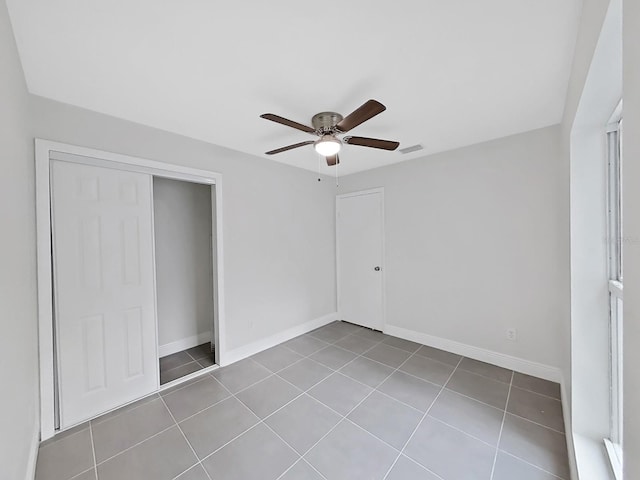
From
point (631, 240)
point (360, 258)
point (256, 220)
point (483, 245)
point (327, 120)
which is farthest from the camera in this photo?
point (360, 258)

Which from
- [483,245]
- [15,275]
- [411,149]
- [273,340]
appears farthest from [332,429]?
[411,149]

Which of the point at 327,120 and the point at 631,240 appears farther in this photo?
the point at 327,120

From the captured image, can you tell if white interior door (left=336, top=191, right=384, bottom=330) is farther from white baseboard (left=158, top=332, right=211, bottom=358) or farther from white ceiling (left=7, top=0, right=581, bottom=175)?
white baseboard (left=158, top=332, right=211, bottom=358)

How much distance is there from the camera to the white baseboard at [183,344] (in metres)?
3.10

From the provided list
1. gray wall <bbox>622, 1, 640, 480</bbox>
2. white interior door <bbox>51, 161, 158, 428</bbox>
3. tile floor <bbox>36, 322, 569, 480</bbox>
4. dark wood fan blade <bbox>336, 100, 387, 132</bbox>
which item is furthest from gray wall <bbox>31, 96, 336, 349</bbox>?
gray wall <bbox>622, 1, 640, 480</bbox>

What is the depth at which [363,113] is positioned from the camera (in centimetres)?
157

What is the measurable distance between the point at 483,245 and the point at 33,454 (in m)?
3.96

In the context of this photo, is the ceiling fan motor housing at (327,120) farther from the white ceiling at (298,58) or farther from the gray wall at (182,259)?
the gray wall at (182,259)

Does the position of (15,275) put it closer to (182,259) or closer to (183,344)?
(182,259)

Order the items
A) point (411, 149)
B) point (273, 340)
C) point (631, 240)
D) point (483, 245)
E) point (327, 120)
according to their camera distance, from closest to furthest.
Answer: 1. point (631, 240)
2. point (327, 120)
3. point (483, 245)
4. point (411, 149)
5. point (273, 340)

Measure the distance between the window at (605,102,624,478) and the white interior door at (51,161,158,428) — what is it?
330 centimetres

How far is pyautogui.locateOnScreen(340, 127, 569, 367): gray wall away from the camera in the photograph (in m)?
2.36

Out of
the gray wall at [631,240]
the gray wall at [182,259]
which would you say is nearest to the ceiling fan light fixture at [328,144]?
the gray wall at [631,240]

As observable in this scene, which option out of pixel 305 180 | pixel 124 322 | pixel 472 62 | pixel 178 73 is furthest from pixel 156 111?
pixel 472 62
